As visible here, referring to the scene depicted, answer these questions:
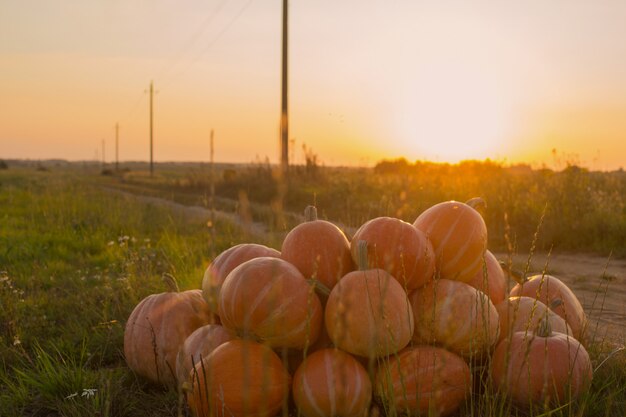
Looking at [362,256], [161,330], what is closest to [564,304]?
[362,256]

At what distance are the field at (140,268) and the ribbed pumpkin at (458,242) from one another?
0.83 ft

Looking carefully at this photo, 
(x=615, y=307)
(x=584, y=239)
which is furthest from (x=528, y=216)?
(x=615, y=307)

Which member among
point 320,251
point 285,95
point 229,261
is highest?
point 285,95

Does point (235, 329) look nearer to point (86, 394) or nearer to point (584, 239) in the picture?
point (86, 394)

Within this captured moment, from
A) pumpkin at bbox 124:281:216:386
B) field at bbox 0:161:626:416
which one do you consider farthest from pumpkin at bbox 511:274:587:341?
pumpkin at bbox 124:281:216:386

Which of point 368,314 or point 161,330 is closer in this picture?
point 368,314

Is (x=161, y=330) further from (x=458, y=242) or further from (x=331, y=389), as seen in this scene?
(x=458, y=242)

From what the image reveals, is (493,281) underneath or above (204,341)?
above

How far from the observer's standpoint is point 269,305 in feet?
7.50

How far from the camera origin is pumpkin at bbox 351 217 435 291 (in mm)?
2533

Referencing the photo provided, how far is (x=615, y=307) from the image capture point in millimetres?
4758

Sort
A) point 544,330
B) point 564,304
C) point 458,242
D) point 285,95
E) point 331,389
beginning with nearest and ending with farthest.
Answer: point 331,389 → point 544,330 → point 458,242 → point 564,304 → point 285,95

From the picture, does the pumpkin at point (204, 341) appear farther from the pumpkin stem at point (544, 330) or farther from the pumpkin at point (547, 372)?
the pumpkin stem at point (544, 330)

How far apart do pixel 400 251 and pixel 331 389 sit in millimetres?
677
